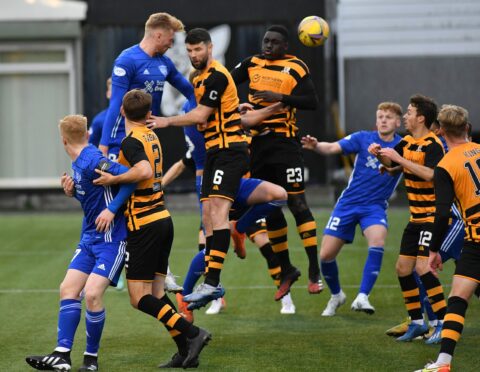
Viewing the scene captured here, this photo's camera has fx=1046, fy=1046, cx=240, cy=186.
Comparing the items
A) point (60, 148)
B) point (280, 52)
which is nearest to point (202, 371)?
point (280, 52)

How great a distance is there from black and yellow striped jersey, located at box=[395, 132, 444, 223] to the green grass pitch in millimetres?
1138

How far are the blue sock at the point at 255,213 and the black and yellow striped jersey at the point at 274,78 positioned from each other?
33.0 inches

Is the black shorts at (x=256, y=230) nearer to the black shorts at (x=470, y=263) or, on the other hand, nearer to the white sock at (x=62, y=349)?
the white sock at (x=62, y=349)

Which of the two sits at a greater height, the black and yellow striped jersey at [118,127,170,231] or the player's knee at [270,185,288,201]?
the black and yellow striped jersey at [118,127,170,231]

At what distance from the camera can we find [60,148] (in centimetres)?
2392

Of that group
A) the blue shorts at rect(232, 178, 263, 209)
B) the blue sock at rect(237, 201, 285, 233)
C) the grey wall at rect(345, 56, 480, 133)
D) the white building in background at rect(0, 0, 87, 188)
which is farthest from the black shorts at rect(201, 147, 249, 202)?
the grey wall at rect(345, 56, 480, 133)

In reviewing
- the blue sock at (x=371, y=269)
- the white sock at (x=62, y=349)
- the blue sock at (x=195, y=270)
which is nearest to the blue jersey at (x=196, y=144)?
the blue sock at (x=195, y=270)

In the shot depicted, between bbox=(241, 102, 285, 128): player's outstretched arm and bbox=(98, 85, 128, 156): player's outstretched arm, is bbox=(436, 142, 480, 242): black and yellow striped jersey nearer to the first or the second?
bbox=(241, 102, 285, 128): player's outstretched arm

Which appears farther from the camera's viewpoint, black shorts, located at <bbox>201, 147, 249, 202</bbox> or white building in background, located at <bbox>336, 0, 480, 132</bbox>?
white building in background, located at <bbox>336, 0, 480, 132</bbox>

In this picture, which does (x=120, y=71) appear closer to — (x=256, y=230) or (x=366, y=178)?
(x=256, y=230)

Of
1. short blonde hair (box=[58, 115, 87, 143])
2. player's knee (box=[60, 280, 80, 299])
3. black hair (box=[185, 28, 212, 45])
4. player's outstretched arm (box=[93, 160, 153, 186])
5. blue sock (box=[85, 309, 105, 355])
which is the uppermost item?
black hair (box=[185, 28, 212, 45])

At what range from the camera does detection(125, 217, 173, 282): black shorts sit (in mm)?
7918

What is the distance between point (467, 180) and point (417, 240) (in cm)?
157

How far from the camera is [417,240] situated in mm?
9055
